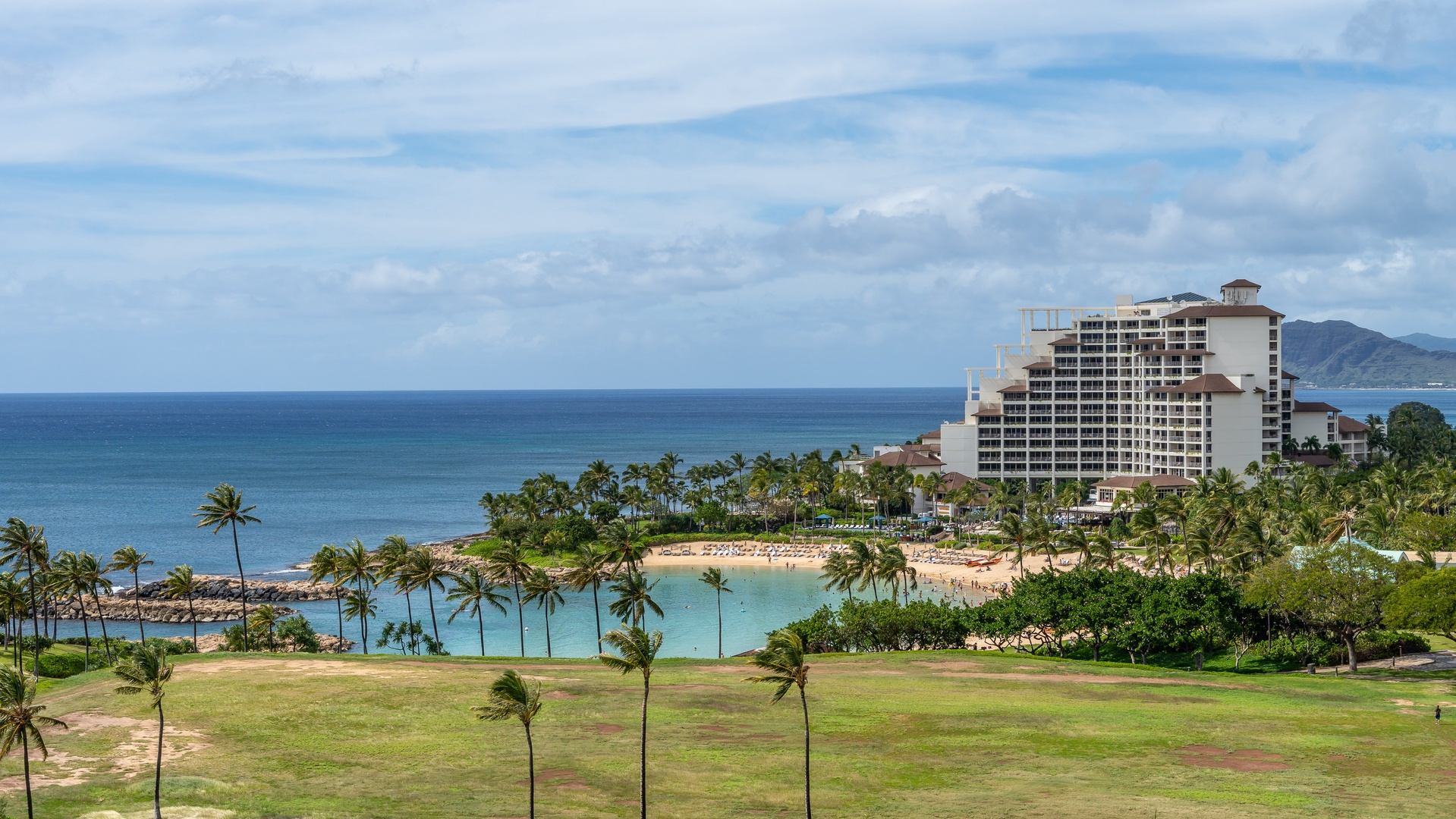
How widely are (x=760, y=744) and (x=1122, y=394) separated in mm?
126961

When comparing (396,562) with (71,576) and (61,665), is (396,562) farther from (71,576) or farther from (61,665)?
(61,665)

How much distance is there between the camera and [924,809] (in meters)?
43.1

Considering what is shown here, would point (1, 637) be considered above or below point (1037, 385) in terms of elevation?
below

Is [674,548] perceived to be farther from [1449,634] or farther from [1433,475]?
[1449,634]

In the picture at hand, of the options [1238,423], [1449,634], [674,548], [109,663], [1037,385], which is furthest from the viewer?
[1037,385]

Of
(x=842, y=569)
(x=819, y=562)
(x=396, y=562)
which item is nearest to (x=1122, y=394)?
(x=819, y=562)

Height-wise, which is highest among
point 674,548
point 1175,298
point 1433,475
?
point 1175,298

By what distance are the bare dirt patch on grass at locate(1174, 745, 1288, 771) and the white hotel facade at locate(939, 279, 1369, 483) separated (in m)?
111

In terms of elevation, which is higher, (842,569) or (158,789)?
(158,789)

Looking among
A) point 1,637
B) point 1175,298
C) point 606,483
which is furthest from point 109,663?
point 1175,298

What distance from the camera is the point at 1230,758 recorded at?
161 feet

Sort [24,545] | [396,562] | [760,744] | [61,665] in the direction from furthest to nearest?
1. [396,562]
2. [61,665]
3. [24,545]
4. [760,744]

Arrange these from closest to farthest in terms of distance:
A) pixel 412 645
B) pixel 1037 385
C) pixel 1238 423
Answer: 1. pixel 412 645
2. pixel 1238 423
3. pixel 1037 385

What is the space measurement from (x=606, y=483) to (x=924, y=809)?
118 meters
